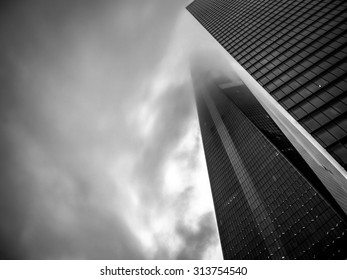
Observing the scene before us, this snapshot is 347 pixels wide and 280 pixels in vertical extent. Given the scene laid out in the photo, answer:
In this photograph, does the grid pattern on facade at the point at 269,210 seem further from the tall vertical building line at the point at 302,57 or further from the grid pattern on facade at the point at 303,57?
the grid pattern on facade at the point at 303,57

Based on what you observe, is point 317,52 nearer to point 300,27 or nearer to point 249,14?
point 300,27

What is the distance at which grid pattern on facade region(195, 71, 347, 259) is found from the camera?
2923 inches

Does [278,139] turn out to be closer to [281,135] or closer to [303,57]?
[281,135]

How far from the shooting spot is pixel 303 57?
40656 millimetres

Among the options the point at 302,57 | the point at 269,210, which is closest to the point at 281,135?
the point at 269,210

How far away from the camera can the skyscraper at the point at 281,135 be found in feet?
115

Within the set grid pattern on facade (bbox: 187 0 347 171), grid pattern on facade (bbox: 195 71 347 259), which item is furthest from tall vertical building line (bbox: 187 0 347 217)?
grid pattern on facade (bbox: 195 71 347 259)

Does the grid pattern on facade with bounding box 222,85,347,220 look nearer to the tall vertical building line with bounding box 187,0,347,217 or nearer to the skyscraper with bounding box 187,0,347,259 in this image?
the skyscraper with bounding box 187,0,347,259

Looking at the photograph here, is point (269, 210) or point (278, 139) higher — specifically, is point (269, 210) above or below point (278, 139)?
above

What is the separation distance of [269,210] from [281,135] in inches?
2334

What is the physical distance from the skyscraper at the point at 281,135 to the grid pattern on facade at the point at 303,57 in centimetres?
14

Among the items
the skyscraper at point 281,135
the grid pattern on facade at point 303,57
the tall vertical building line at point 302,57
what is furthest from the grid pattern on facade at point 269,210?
the grid pattern on facade at point 303,57

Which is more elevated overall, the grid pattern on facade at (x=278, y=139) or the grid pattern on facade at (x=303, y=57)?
the grid pattern on facade at (x=303, y=57)
